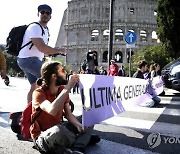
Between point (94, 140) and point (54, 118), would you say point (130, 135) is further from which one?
point (54, 118)

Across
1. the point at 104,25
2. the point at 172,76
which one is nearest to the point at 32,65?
the point at 172,76

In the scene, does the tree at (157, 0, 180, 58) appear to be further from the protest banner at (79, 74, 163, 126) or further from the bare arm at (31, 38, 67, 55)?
the bare arm at (31, 38, 67, 55)

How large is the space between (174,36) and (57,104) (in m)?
28.8

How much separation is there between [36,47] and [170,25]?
2801cm

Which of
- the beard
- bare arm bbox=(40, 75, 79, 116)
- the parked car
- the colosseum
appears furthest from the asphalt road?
the colosseum

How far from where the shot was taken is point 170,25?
3183 centimetres

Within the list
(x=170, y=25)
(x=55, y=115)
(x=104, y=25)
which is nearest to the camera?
(x=55, y=115)

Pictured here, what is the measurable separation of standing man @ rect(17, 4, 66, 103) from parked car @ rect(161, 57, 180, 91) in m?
7.51

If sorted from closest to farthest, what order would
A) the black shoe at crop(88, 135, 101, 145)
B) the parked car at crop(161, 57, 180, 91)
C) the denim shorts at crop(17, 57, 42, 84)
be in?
the black shoe at crop(88, 135, 101, 145), the denim shorts at crop(17, 57, 42, 84), the parked car at crop(161, 57, 180, 91)

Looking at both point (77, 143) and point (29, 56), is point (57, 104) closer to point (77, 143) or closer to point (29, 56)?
point (77, 143)

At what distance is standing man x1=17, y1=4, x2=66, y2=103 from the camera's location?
518cm

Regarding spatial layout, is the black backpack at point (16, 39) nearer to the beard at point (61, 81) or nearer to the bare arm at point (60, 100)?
the beard at point (61, 81)

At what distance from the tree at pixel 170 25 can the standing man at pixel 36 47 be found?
26.4 meters

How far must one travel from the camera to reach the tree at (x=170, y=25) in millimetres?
30625
